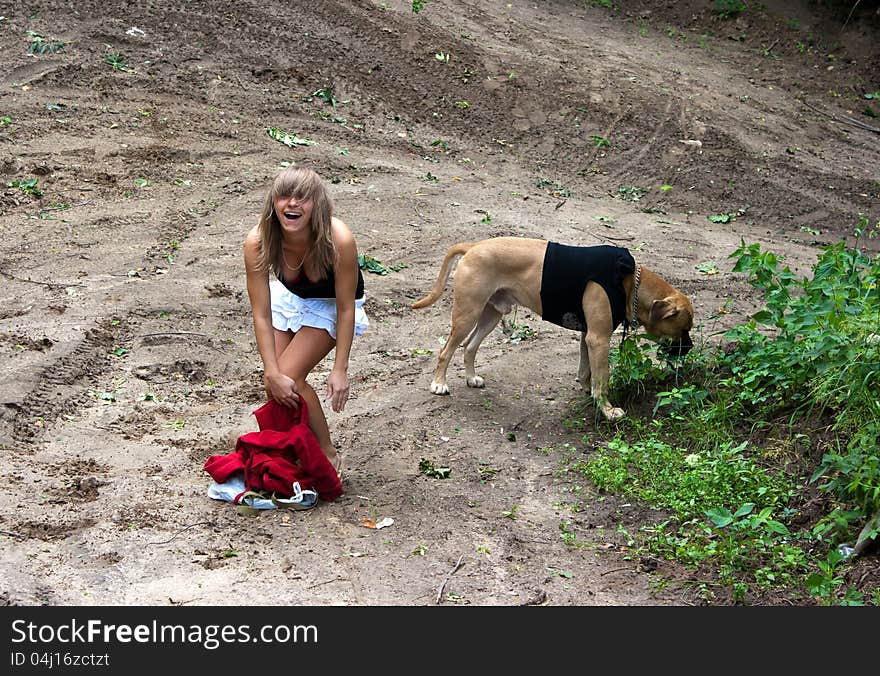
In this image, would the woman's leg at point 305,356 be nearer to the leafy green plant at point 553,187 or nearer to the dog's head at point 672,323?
the dog's head at point 672,323

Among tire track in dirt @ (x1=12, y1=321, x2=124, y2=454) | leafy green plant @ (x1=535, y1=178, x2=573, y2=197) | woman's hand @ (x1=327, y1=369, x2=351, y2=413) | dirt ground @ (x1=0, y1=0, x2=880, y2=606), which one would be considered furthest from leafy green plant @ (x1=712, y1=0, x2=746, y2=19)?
woman's hand @ (x1=327, y1=369, x2=351, y2=413)

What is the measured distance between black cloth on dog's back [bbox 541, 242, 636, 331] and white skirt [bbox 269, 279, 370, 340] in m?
1.82

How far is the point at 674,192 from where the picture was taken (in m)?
13.0

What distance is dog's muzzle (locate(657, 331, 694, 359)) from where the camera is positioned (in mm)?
7062

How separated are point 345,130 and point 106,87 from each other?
120 inches

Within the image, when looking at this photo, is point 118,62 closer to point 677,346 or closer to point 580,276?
point 580,276

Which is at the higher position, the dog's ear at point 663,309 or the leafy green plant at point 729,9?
the leafy green plant at point 729,9

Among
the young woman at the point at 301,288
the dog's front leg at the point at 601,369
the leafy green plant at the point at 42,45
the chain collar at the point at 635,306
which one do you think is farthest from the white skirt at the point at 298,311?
the leafy green plant at the point at 42,45

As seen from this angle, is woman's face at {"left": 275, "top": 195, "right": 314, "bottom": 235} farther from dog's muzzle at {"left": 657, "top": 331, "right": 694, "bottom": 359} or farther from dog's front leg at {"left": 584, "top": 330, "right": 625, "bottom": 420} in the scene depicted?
dog's muzzle at {"left": 657, "top": 331, "right": 694, "bottom": 359}

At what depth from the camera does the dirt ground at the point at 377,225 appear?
5.07 m

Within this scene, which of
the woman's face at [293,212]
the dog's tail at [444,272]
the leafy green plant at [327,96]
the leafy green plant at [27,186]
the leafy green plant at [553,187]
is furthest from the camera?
the leafy green plant at [327,96]

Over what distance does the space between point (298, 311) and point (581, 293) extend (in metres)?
2.23

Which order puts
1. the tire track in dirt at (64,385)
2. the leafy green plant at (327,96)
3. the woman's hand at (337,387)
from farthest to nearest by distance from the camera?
the leafy green plant at (327,96), the tire track in dirt at (64,385), the woman's hand at (337,387)

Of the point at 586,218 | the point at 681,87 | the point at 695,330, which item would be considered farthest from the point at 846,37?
the point at 695,330
